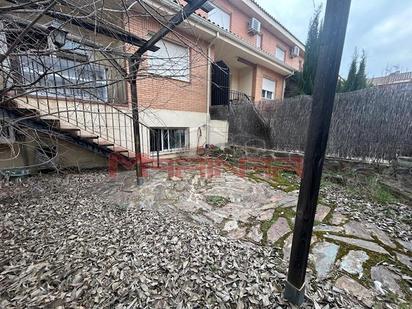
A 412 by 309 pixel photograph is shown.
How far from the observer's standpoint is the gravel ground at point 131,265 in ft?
4.89

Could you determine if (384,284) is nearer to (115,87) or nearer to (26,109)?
(26,109)

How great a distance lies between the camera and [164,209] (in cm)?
307

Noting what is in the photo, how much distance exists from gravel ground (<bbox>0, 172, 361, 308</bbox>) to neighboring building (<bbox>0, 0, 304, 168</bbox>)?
1446 mm

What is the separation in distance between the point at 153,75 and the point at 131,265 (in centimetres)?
207

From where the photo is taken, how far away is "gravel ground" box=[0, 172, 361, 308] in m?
1.49

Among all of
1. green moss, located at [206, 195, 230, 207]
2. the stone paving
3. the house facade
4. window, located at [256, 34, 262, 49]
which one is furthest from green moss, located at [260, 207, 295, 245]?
window, located at [256, 34, 262, 49]

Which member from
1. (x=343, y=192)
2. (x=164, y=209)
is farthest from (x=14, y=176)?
(x=343, y=192)

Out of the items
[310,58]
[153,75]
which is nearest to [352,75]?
[310,58]

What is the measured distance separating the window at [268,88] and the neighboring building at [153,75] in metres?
0.06

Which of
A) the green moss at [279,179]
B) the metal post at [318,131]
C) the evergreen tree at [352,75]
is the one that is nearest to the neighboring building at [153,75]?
the metal post at [318,131]

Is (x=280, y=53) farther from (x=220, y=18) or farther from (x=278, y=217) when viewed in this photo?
(x=278, y=217)

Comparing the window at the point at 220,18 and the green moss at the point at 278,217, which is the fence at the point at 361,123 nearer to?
the green moss at the point at 278,217

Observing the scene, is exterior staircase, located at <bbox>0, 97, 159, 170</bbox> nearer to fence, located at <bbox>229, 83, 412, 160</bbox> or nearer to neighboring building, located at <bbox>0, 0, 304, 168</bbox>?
neighboring building, located at <bbox>0, 0, 304, 168</bbox>

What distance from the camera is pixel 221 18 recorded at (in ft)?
29.5
